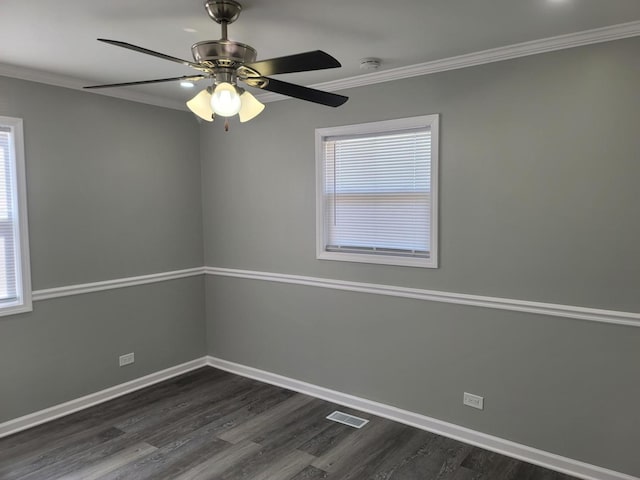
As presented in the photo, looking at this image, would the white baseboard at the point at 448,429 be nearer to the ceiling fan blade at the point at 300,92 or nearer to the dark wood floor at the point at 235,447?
the dark wood floor at the point at 235,447

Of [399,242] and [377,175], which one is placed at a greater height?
[377,175]

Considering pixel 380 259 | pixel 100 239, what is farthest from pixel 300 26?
pixel 100 239

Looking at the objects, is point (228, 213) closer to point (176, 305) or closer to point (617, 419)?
point (176, 305)

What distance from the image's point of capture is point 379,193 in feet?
11.5

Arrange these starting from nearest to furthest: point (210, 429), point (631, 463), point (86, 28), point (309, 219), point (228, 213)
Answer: point (86, 28) → point (631, 463) → point (210, 429) → point (309, 219) → point (228, 213)

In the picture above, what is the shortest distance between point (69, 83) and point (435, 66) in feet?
8.88

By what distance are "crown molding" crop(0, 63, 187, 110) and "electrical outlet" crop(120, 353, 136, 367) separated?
2.21 m

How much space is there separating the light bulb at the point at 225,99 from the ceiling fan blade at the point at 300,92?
0.22 m

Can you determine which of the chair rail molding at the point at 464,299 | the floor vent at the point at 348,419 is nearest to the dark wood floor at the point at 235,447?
the floor vent at the point at 348,419

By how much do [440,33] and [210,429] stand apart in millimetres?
3058

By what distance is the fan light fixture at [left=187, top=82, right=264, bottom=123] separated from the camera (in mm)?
2018

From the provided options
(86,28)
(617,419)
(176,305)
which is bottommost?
(617,419)

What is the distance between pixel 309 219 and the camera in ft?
12.7

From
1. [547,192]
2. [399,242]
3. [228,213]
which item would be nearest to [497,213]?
[547,192]
